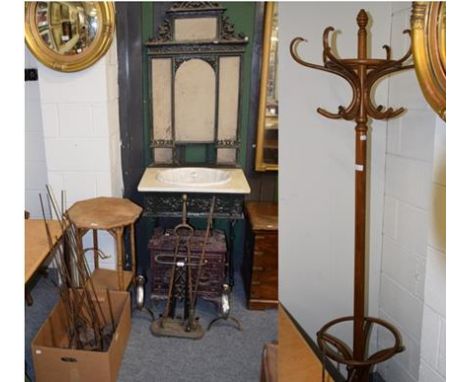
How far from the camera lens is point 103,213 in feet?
6.45

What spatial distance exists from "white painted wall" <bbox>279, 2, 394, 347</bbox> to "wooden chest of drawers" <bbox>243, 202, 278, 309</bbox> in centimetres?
66

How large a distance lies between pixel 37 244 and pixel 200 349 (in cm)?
80

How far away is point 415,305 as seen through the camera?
4.38 ft

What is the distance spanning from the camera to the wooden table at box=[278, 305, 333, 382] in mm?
1023

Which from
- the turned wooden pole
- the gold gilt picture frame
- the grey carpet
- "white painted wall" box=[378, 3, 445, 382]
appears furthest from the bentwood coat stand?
the grey carpet

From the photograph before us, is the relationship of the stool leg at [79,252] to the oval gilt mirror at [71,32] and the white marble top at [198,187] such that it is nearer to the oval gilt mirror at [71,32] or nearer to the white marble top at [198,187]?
the white marble top at [198,187]

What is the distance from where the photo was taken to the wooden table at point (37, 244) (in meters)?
1.43

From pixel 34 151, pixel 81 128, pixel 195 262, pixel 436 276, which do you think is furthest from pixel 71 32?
pixel 436 276

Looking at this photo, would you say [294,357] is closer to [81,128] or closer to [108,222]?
[108,222]

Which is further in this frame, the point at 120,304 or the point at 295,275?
the point at 120,304

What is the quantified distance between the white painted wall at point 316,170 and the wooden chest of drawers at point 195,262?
756mm
